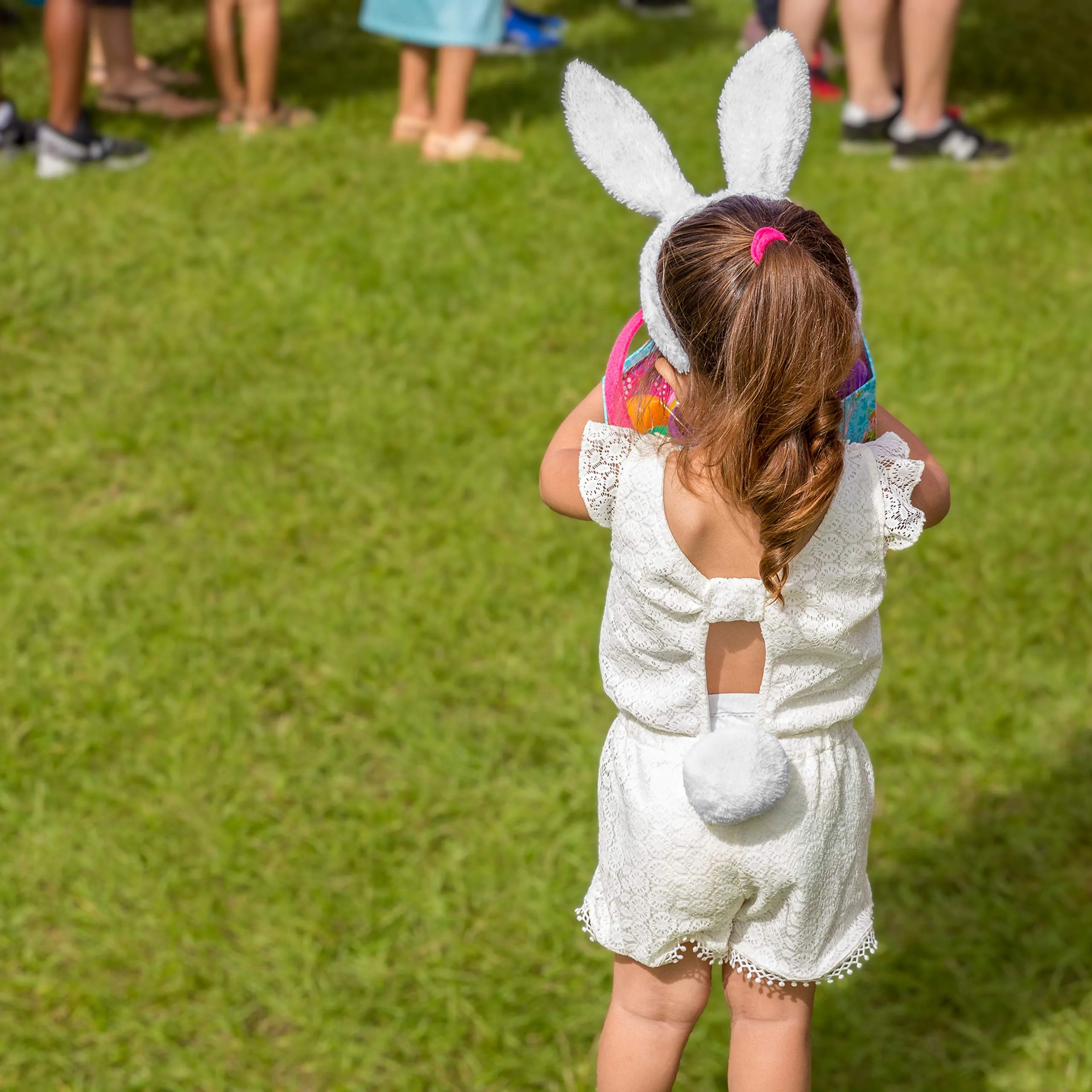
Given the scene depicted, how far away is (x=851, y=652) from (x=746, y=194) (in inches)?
21.0

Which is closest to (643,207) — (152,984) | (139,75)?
(152,984)

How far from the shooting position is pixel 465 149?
5.21 m

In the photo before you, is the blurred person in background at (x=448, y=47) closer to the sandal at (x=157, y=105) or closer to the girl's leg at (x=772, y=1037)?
the sandal at (x=157, y=105)

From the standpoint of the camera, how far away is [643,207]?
1506 millimetres

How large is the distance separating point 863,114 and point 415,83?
5.84 ft

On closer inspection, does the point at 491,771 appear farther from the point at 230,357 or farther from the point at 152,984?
the point at 230,357

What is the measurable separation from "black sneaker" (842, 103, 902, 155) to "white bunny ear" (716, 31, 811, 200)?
4.00m

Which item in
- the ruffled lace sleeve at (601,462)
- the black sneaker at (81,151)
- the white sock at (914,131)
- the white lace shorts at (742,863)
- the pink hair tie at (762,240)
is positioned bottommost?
the black sneaker at (81,151)

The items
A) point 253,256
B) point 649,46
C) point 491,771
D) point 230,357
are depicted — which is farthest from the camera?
point 649,46

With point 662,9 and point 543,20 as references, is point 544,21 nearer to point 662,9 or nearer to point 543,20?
point 543,20

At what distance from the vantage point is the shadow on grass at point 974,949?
2268 mm

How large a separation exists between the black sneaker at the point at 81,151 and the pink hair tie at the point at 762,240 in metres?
4.29

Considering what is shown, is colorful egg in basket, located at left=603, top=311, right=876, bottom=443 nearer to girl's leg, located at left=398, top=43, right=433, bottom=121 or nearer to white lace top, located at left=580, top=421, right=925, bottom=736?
white lace top, located at left=580, top=421, right=925, bottom=736

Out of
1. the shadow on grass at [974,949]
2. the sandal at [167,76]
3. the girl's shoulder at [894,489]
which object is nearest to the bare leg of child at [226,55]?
the sandal at [167,76]
